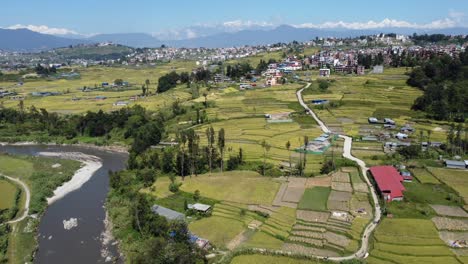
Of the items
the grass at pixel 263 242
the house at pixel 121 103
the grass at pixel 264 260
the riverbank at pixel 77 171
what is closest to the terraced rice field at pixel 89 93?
the house at pixel 121 103

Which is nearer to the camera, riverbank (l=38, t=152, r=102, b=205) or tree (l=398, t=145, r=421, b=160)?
riverbank (l=38, t=152, r=102, b=205)

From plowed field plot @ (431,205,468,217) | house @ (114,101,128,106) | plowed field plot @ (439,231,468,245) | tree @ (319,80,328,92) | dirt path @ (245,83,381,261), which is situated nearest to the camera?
dirt path @ (245,83,381,261)

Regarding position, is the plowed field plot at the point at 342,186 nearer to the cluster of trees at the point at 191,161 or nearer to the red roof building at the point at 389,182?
the red roof building at the point at 389,182

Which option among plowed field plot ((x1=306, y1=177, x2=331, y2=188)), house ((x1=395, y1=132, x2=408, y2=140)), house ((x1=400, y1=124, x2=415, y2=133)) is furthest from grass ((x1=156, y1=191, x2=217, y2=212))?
house ((x1=400, y1=124, x2=415, y2=133))

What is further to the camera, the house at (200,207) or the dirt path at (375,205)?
the house at (200,207)

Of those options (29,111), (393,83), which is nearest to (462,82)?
(393,83)

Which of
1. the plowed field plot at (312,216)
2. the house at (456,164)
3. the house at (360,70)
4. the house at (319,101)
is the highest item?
the house at (360,70)

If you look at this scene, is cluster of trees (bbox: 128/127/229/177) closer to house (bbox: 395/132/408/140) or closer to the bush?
the bush
